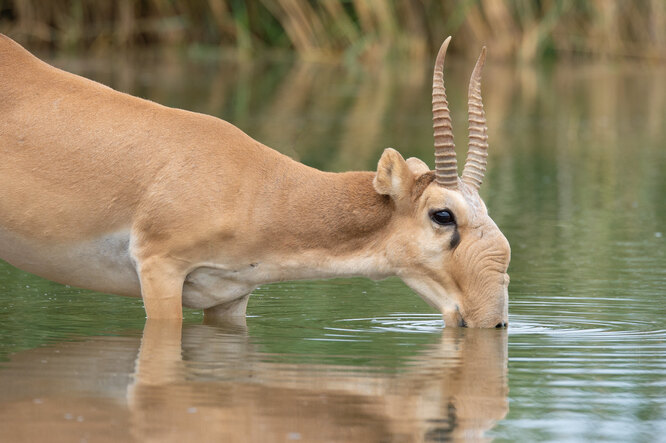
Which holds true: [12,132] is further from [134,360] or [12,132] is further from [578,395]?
[578,395]

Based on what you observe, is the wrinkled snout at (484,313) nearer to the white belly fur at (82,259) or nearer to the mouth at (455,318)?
the mouth at (455,318)

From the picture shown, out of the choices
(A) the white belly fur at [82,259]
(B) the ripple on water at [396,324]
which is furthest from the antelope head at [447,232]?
(A) the white belly fur at [82,259]

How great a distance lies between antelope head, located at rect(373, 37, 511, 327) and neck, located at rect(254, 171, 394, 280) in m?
0.11

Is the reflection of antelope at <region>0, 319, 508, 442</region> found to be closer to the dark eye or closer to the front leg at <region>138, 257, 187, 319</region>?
the front leg at <region>138, 257, 187, 319</region>

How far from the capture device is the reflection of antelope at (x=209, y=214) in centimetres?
808

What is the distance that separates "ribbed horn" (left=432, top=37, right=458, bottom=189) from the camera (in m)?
8.04

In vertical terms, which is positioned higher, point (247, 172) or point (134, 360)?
point (247, 172)

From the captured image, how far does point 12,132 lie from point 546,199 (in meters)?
7.44

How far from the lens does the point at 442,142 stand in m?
8.04

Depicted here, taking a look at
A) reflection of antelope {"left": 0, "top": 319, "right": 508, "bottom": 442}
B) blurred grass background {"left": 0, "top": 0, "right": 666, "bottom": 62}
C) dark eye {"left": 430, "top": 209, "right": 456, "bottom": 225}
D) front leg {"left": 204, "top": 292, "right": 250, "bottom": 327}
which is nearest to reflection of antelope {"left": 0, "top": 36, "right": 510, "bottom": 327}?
dark eye {"left": 430, "top": 209, "right": 456, "bottom": 225}

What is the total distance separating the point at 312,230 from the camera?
326 inches

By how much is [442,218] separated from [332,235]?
680mm

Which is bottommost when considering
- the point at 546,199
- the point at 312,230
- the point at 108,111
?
the point at 312,230

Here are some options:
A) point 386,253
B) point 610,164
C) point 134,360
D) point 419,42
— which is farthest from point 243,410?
point 419,42
